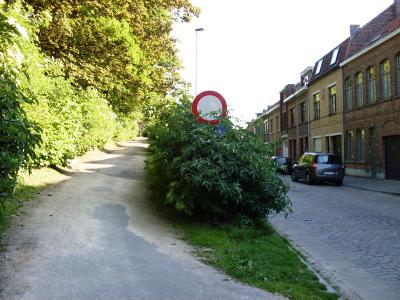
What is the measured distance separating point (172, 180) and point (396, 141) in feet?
63.1

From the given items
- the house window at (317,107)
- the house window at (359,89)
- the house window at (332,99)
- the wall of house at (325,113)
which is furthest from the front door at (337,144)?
the house window at (359,89)

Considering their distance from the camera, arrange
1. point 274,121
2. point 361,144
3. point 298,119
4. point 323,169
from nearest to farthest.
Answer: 1. point 323,169
2. point 361,144
3. point 298,119
4. point 274,121

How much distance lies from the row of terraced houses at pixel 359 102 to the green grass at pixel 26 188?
8.99 metres

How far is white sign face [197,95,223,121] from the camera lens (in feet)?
29.4

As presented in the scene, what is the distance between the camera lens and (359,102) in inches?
1182

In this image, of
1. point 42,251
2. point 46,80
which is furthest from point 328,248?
point 46,80

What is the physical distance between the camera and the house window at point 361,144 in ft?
96.1

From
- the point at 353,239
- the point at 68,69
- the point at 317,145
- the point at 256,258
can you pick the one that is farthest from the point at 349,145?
the point at 256,258

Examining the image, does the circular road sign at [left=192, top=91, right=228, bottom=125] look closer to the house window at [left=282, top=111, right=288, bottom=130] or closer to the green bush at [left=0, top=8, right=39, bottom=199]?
the green bush at [left=0, top=8, right=39, bottom=199]

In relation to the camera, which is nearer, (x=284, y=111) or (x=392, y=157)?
(x=392, y=157)

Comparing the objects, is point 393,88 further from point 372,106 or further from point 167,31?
point 167,31

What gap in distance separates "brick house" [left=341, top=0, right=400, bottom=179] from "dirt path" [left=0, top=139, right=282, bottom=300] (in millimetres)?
19183

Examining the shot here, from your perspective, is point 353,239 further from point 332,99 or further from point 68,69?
point 332,99

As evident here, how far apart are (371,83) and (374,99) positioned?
3.83 ft
